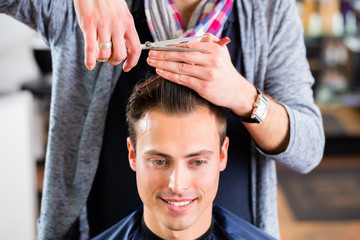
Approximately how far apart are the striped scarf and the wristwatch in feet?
0.87

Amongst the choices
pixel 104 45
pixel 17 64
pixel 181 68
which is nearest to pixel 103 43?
pixel 104 45

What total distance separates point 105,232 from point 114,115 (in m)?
0.39

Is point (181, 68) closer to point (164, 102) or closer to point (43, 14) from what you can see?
point (164, 102)

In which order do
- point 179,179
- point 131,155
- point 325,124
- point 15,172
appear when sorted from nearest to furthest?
point 179,179 < point 131,155 < point 15,172 < point 325,124

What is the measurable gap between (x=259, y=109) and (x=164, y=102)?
267 millimetres

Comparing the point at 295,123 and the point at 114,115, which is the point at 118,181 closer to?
the point at 114,115

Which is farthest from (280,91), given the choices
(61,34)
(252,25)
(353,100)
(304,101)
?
(353,100)

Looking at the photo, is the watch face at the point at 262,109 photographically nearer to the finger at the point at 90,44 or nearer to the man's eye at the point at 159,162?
the man's eye at the point at 159,162

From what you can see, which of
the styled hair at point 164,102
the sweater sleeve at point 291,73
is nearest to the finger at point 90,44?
the styled hair at point 164,102

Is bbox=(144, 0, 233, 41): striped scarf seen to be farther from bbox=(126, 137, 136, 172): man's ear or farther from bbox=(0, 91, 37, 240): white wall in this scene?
bbox=(0, 91, 37, 240): white wall

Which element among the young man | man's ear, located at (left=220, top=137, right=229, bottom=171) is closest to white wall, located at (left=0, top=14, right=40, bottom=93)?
the young man

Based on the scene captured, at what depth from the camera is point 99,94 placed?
1.44 metres

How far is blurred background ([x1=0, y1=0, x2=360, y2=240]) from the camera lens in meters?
2.44

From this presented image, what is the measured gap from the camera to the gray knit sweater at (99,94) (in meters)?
1.42
